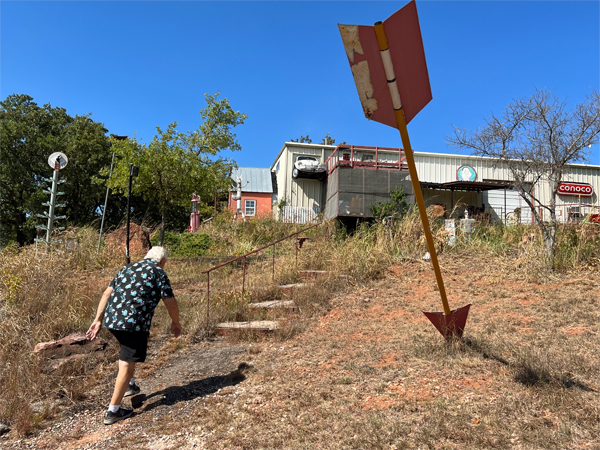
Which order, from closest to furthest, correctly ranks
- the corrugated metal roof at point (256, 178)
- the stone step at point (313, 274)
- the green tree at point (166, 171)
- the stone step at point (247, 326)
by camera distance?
the stone step at point (247, 326)
the stone step at point (313, 274)
the green tree at point (166, 171)
the corrugated metal roof at point (256, 178)

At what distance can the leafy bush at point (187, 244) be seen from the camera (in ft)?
47.6

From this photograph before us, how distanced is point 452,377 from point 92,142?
25.3 meters

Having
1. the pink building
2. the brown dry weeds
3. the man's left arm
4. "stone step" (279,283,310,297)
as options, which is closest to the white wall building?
the pink building

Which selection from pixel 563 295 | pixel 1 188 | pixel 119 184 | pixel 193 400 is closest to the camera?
pixel 193 400

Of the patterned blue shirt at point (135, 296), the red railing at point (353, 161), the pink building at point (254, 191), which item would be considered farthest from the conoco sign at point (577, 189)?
the patterned blue shirt at point (135, 296)

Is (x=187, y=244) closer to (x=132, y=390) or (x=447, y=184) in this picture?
(x=132, y=390)

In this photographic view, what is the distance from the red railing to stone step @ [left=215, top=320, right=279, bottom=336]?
11.8m

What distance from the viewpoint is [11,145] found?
78.2ft

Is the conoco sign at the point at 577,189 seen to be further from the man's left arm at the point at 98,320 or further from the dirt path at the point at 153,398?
the man's left arm at the point at 98,320

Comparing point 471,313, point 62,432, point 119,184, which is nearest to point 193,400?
point 62,432

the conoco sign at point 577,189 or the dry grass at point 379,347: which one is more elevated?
the conoco sign at point 577,189

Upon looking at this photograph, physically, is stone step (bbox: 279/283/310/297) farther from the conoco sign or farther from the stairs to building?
the conoco sign

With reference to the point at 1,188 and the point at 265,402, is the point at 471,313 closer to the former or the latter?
the point at 265,402

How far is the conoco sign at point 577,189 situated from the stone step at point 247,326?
2223cm
